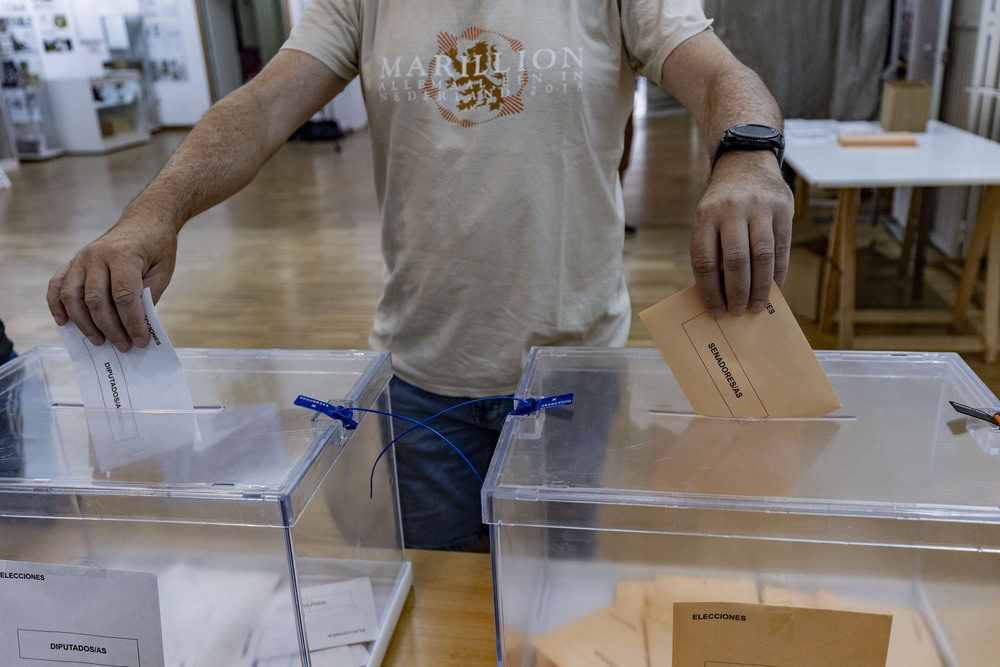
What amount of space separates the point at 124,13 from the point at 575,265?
32.8 ft

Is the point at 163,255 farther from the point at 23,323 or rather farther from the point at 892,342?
the point at 23,323

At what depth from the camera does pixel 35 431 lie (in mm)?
712

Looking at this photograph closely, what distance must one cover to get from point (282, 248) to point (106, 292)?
4310 mm

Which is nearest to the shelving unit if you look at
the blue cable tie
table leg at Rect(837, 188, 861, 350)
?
table leg at Rect(837, 188, 861, 350)

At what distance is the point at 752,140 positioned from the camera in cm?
68

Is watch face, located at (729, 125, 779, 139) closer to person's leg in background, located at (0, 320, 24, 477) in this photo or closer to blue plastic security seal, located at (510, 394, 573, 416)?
blue plastic security seal, located at (510, 394, 573, 416)

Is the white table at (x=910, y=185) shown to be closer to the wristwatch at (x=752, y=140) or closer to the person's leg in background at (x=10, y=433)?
the wristwatch at (x=752, y=140)

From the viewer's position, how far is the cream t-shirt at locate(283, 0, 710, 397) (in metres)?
1.02

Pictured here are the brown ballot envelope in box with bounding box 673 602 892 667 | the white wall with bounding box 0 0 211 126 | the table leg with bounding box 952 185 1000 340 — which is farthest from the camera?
the white wall with bounding box 0 0 211 126

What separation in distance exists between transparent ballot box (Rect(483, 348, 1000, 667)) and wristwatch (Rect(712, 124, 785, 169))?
0.75 feet

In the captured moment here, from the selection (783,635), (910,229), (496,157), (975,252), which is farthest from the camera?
(910,229)

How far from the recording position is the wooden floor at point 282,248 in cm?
356

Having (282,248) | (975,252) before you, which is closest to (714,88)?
(975,252)

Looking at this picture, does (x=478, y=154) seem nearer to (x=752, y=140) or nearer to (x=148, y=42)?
(x=752, y=140)
